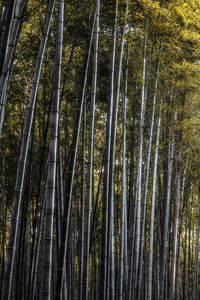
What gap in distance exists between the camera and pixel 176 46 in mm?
7133

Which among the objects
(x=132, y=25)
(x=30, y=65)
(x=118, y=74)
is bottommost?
(x=118, y=74)

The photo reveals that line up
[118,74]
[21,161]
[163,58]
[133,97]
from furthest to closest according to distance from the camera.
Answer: [133,97], [163,58], [118,74], [21,161]

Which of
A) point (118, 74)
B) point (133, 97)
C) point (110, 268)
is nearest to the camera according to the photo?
point (118, 74)

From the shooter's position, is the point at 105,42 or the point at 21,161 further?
the point at 105,42

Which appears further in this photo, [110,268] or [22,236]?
[22,236]

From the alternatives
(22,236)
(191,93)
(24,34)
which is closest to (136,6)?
(24,34)

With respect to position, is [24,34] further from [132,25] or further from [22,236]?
[22,236]

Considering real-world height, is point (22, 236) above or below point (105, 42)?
below

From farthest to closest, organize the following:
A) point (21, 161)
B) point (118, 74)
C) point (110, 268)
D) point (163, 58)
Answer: point (163, 58)
point (110, 268)
point (118, 74)
point (21, 161)

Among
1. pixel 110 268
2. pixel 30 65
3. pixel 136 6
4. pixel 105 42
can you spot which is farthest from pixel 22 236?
pixel 136 6

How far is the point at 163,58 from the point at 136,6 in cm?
135

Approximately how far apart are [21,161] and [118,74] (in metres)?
2.50

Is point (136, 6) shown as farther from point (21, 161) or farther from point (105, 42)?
point (21, 161)

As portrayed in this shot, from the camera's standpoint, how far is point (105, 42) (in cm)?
751
